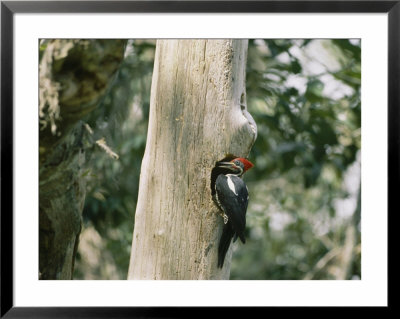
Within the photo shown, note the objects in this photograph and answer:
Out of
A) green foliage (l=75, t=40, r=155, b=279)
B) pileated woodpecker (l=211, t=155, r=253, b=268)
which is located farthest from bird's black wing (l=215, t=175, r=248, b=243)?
green foliage (l=75, t=40, r=155, b=279)

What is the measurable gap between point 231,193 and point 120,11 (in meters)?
0.69

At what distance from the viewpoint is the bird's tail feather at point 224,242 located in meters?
1.61

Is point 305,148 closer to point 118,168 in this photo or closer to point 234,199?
point 234,199

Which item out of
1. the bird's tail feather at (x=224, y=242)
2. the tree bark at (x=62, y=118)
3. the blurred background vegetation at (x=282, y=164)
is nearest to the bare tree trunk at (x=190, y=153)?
the bird's tail feather at (x=224, y=242)

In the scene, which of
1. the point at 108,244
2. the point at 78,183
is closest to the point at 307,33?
the point at 78,183

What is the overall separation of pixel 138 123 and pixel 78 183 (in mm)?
383

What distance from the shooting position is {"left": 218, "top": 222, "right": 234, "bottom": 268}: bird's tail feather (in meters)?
1.61

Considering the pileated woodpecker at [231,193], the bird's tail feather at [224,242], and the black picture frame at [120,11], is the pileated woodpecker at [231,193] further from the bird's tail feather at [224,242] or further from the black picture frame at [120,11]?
the black picture frame at [120,11]

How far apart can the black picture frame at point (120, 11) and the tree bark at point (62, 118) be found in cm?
10

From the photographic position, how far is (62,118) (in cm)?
158

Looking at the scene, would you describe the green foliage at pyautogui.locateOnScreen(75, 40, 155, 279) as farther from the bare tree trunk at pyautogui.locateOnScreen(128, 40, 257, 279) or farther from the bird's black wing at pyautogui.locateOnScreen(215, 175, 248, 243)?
the bird's black wing at pyautogui.locateOnScreen(215, 175, 248, 243)

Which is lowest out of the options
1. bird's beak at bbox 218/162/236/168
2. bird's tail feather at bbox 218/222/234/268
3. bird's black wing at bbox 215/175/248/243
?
bird's tail feather at bbox 218/222/234/268

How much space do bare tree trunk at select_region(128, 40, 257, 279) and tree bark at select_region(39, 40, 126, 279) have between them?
237 mm

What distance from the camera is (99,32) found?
1.52m
